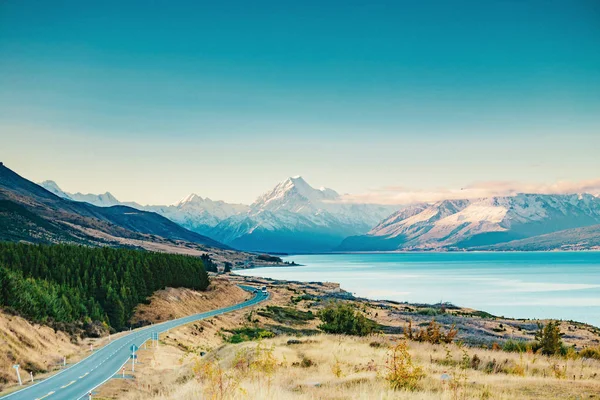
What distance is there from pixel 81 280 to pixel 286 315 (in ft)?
114

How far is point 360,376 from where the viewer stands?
63.4ft

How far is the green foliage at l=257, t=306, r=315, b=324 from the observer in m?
92.9

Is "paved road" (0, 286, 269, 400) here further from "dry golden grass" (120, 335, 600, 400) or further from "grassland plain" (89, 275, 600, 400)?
"dry golden grass" (120, 335, 600, 400)

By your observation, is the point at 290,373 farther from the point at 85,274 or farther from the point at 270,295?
the point at 270,295

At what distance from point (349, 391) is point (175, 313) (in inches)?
3306

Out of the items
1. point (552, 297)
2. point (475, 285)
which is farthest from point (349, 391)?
point (475, 285)

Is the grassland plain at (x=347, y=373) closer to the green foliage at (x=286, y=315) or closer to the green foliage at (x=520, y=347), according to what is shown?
the green foliage at (x=520, y=347)

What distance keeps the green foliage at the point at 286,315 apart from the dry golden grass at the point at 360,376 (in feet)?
201

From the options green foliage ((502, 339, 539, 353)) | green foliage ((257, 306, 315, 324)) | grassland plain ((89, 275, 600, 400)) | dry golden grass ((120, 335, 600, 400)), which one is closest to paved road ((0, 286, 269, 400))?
grassland plain ((89, 275, 600, 400))

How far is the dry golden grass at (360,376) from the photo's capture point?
595 inches

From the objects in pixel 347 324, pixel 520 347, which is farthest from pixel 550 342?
pixel 347 324

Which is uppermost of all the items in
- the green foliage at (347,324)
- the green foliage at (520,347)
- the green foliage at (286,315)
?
the green foliage at (520,347)

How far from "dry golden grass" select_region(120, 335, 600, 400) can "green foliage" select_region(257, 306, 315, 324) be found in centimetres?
6133

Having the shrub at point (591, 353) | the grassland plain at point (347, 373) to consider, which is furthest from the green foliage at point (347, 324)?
the shrub at point (591, 353)
